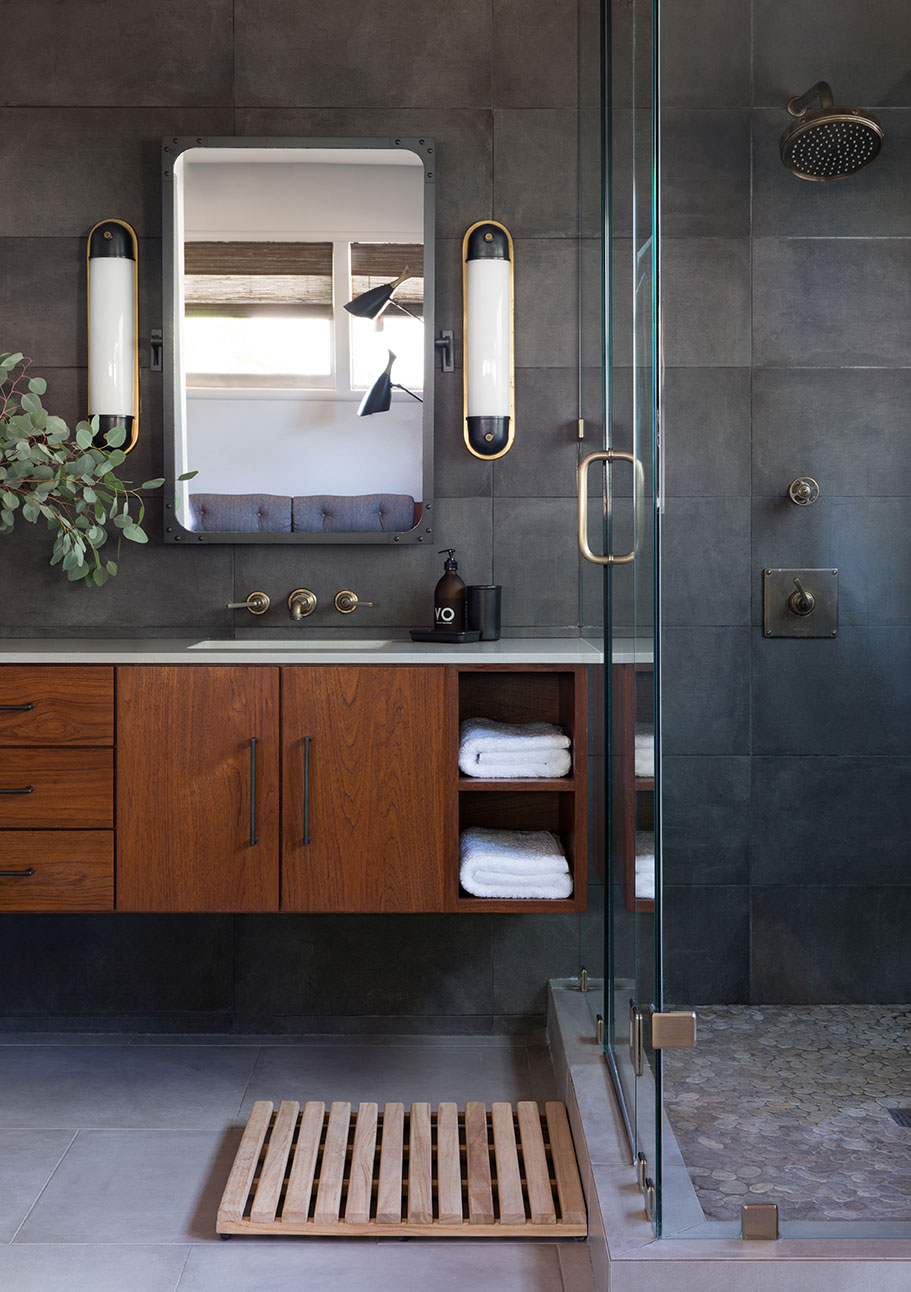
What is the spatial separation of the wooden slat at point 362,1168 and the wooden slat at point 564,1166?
321mm

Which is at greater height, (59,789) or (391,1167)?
(59,789)

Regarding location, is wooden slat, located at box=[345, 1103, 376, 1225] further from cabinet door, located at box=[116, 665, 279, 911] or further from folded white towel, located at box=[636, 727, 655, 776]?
folded white towel, located at box=[636, 727, 655, 776]

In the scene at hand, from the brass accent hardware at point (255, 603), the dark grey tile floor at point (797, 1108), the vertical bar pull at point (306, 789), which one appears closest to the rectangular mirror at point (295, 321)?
the brass accent hardware at point (255, 603)

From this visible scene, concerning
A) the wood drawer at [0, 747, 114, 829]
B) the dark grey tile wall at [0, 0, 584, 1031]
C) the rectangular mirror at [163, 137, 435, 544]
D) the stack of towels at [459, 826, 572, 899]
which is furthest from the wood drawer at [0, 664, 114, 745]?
the stack of towels at [459, 826, 572, 899]

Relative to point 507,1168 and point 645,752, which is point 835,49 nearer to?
point 645,752

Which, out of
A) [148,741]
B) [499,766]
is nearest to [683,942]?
[499,766]

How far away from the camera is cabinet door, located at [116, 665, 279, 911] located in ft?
7.20

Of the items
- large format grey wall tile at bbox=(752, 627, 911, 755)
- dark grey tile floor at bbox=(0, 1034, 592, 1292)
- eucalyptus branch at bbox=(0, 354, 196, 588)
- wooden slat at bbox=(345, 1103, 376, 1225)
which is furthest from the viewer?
eucalyptus branch at bbox=(0, 354, 196, 588)

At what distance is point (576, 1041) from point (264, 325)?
1712mm

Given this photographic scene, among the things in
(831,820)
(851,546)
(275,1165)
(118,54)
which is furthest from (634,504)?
(118,54)

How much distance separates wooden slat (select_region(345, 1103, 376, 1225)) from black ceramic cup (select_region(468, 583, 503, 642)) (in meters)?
1.01

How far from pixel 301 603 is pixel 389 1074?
1064 mm

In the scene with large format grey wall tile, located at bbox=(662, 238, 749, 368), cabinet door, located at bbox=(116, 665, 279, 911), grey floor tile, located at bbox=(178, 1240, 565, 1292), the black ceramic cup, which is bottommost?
grey floor tile, located at bbox=(178, 1240, 565, 1292)

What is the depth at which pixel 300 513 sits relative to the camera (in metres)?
2.58
